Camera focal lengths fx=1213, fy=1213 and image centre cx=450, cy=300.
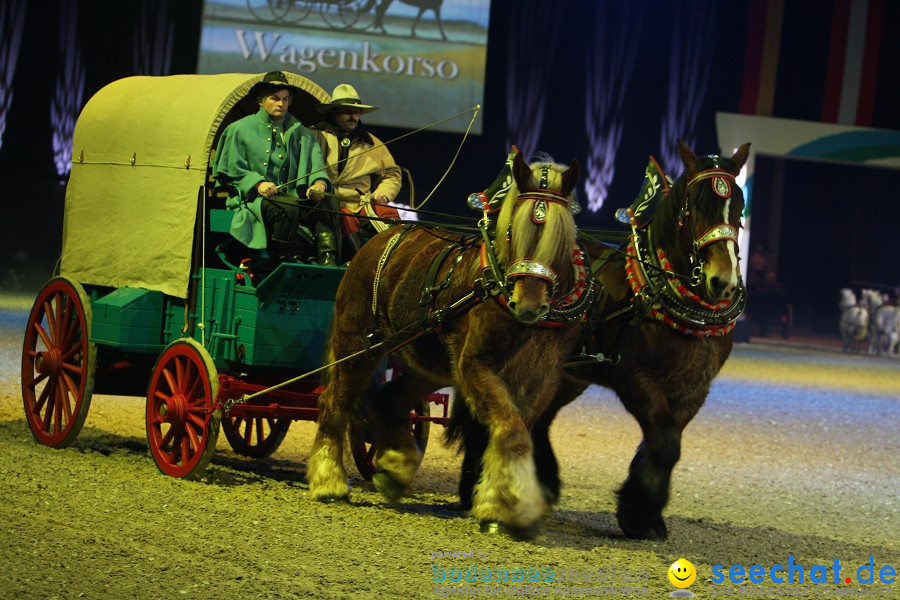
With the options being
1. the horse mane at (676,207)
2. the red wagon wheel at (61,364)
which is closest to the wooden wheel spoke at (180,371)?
the red wagon wheel at (61,364)

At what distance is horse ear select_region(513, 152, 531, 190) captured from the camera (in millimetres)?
4656

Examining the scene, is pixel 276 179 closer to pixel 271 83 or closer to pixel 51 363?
pixel 271 83

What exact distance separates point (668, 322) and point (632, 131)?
14.2 meters

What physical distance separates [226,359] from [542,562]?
7.27 ft

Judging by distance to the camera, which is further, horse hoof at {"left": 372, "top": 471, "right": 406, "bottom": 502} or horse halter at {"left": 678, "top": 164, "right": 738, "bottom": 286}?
horse hoof at {"left": 372, "top": 471, "right": 406, "bottom": 502}

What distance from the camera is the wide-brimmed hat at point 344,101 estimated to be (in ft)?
20.8

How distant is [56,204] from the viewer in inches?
673

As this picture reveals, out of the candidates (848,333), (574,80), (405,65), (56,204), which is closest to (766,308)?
(848,333)

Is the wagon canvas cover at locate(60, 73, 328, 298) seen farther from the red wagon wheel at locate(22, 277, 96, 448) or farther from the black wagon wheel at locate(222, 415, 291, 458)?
the black wagon wheel at locate(222, 415, 291, 458)

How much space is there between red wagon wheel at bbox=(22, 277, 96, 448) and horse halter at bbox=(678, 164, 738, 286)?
3153mm

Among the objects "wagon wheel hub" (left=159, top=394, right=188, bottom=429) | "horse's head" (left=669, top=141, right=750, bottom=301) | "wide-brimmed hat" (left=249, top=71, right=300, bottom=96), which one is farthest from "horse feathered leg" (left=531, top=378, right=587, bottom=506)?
"wide-brimmed hat" (left=249, top=71, right=300, bottom=96)

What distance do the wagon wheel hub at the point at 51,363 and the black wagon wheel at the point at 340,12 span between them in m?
9.72

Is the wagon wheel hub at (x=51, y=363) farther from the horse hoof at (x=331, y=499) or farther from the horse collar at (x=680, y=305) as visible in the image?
the horse collar at (x=680, y=305)

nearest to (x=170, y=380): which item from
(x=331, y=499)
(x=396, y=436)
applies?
(x=331, y=499)
